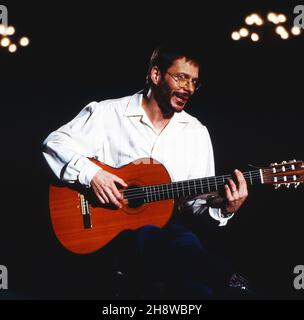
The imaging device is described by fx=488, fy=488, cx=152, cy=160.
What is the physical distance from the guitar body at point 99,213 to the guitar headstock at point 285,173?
56 centimetres

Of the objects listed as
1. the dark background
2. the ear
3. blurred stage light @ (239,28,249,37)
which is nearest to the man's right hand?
the dark background

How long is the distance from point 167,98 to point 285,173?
2.74ft

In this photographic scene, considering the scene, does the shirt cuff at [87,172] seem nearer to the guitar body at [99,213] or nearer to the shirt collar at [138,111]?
the guitar body at [99,213]

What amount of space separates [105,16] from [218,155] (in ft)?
3.83

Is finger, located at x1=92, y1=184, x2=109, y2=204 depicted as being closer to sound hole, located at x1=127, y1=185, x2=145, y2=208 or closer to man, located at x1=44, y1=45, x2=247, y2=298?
man, located at x1=44, y1=45, x2=247, y2=298

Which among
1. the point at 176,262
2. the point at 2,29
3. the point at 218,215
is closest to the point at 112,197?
the point at 176,262

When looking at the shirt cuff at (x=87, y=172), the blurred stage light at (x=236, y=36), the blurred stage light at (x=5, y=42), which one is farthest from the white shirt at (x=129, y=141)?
the blurred stage light at (x=5, y=42)

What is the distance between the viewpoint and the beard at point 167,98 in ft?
9.68

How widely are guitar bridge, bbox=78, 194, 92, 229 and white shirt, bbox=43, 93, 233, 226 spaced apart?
196 mm

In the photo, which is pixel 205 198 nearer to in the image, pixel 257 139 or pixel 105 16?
pixel 257 139

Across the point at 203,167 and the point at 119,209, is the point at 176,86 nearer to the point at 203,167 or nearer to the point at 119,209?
the point at 203,167

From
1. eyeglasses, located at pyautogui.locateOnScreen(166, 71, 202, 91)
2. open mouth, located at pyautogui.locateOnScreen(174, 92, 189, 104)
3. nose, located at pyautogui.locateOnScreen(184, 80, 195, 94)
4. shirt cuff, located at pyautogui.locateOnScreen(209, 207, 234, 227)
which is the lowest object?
shirt cuff, located at pyautogui.locateOnScreen(209, 207, 234, 227)

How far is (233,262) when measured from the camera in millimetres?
3051

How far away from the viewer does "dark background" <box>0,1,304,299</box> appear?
3043 mm
